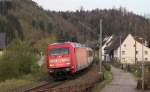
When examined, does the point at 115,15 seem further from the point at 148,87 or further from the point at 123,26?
the point at 148,87

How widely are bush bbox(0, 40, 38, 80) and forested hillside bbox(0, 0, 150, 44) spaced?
4370 cm

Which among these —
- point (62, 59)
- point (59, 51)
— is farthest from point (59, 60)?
point (59, 51)

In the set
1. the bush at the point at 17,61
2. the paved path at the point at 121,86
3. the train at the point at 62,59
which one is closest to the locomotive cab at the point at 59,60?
the train at the point at 62,59

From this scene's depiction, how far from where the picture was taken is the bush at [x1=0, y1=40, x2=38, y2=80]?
4569 centimetres

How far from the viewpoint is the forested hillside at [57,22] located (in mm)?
108356

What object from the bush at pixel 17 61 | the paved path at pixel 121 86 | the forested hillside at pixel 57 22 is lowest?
the paved path at pixel 121 86

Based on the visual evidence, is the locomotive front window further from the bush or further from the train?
the bush

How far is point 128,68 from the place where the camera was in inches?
2557

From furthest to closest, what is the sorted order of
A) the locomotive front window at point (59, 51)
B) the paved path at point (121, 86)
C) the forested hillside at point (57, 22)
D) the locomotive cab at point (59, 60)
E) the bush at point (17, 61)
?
1. the forested hillside at point (57, 22)
2. the bush at point (17, 61)
3. the locomotive front window at point (59, 51)
4. the locomotive cab at point (59, 60)
5. the paved path at point (121, 86)

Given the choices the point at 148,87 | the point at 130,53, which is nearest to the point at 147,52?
the point at 130,53

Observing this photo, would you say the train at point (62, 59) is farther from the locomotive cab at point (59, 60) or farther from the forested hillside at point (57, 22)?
the forested hillside at point (57, 22)

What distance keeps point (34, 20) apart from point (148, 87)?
10018cm

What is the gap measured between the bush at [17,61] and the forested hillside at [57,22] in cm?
4370

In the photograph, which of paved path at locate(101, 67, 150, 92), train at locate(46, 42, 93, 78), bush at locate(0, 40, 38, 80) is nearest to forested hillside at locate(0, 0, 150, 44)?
bush at locate(0, 40, 38, 80)
